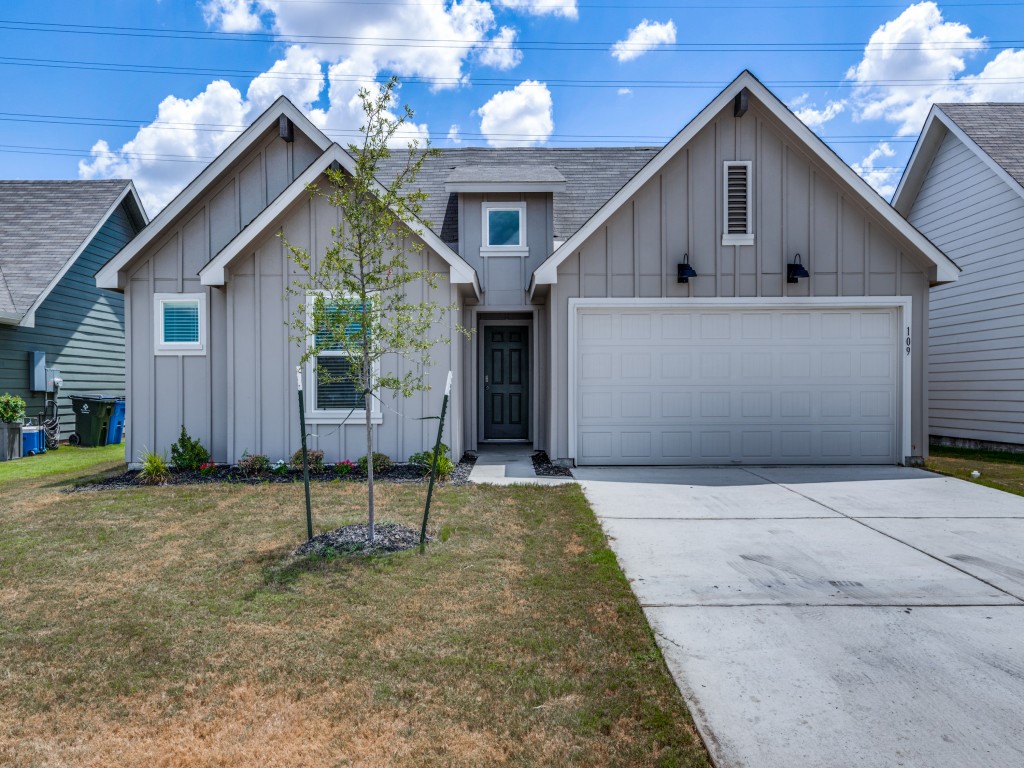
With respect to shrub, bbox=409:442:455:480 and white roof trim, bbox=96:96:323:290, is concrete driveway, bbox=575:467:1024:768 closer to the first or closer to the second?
shrub, bbox=409:442:455:480

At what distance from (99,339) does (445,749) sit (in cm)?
1593

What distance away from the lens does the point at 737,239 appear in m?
9.11

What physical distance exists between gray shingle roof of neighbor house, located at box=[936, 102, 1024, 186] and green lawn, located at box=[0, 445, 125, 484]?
51.6ft

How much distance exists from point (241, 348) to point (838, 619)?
790cm

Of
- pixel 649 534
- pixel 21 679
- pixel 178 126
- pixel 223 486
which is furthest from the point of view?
pixel 178 126

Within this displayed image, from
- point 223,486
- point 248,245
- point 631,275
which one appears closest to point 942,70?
point 631,275

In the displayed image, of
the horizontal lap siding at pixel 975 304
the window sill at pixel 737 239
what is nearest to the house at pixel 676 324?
the window sill at pixel 737 239

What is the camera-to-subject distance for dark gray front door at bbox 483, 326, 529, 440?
11469mm

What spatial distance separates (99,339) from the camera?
14961 mm

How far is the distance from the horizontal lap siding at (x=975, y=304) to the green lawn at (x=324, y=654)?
991 centimetres

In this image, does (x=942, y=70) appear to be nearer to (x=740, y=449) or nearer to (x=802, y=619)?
(x=740, y=449)

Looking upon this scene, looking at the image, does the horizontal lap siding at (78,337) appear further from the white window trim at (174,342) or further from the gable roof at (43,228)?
the white window trim at (174,342)

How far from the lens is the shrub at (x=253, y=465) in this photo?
8523mm

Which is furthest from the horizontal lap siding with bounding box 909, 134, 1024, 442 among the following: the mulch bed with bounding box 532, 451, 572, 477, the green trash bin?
the green trash bin
